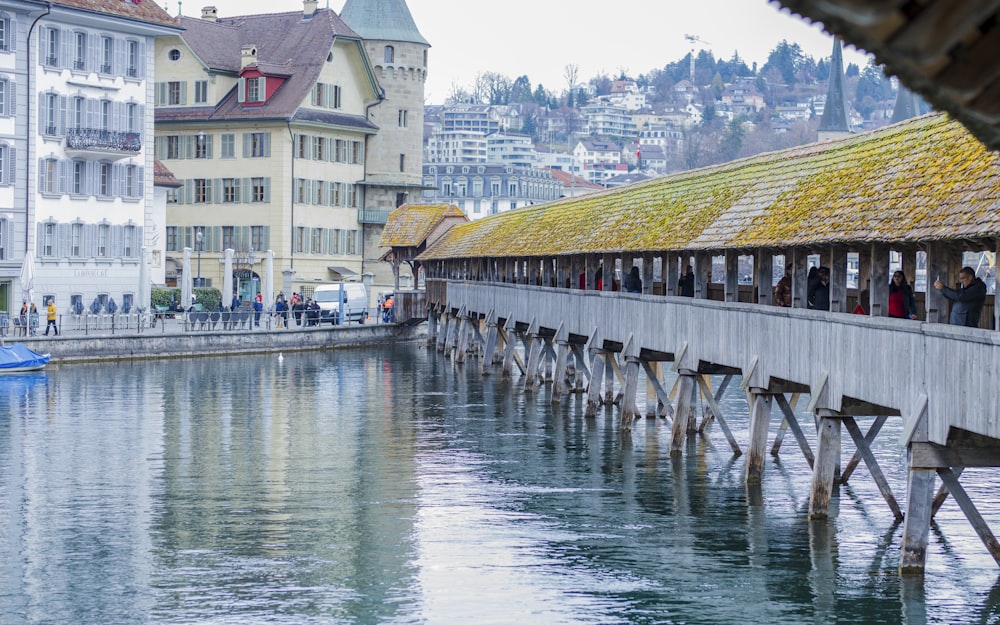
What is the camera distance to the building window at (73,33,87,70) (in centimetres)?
6338

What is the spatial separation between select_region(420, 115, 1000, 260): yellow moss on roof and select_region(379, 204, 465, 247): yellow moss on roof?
32.6 m

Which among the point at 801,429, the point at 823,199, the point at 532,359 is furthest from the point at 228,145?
the point at 823,199

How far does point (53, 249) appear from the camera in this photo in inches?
2479

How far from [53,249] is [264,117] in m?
23.4

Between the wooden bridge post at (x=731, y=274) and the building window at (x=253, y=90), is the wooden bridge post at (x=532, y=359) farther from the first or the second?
the building window at (x=253, y=90)

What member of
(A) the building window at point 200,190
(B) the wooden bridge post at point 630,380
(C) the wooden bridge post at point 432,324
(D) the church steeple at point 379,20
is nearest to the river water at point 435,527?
(B) the wooden bridge post at point 630,380

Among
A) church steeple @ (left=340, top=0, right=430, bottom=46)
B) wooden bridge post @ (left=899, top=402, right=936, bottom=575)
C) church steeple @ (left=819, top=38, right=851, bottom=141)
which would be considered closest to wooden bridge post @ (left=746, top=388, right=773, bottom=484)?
wooden bridge post @ (left=899, top=402, right=936, bottom=575)

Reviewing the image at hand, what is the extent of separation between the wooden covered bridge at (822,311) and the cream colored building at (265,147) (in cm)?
4352

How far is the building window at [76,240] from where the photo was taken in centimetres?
6406

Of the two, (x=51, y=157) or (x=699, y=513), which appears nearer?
(x=699, y=513)

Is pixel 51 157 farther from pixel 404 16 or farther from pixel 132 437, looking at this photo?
pixel 404 16

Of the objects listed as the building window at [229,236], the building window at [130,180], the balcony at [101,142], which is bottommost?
the building window at [229,236]

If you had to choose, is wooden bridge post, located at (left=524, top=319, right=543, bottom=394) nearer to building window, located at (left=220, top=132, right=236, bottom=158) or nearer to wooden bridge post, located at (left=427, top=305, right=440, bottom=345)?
wooden bridge post, located at (left=427, top=305, right=440, bottom=345)

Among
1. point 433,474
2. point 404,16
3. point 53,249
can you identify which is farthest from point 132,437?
→ point 404,16
